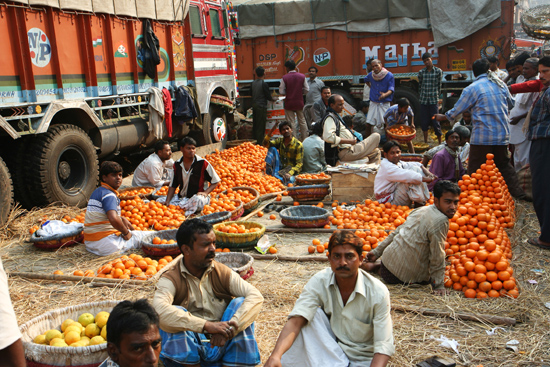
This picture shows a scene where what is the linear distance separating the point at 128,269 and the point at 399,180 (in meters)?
3.72

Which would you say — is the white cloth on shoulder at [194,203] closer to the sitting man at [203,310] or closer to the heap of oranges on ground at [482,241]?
the heap of oranges on ground at [482,241]

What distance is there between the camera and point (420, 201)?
6871 millimetres

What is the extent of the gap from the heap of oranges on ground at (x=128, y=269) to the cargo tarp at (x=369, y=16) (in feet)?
39.9

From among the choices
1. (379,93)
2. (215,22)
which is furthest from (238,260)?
(215,22)

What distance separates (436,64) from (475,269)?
457 inches

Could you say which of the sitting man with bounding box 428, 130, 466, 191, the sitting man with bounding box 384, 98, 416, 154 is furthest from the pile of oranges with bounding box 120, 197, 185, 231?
the sitting man with bounding box 384, 98, 416, 154

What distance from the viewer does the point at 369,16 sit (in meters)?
15.3

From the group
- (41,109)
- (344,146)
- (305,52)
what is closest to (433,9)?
(305,52)

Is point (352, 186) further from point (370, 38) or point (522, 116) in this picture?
point (370, 38)

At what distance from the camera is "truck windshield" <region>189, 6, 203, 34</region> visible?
12.0 meters

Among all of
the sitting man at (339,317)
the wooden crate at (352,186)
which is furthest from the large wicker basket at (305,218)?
the sitting man at (339,317)

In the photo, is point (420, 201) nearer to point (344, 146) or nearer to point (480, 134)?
point (480, 134)

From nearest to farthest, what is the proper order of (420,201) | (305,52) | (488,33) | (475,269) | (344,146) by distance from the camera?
(475,269) < (420,201) < (344,146) < (488,33) < (305,52)

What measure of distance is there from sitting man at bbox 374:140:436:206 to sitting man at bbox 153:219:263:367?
12.5 ft
